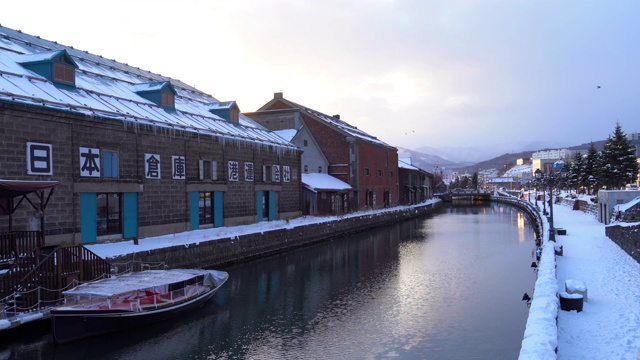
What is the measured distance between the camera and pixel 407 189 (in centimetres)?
7769

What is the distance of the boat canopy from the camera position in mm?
14335

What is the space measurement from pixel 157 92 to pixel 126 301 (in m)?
16.9

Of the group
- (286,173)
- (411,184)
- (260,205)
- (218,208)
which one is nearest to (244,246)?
(218,208)

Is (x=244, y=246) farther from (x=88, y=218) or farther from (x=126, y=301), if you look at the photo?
(x=126, y=301)

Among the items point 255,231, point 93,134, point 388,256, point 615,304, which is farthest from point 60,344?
point 388,256

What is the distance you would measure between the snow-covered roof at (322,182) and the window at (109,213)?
2105 centimetres

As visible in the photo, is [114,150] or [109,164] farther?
[114,150]

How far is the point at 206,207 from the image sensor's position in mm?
30000

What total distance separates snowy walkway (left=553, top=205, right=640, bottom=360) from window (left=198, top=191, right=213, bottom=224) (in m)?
19.0

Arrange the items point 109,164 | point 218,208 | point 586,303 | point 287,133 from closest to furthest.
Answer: point 586,303, point 109,164, point 218,208, point 287,133

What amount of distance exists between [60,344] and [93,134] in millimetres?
11311

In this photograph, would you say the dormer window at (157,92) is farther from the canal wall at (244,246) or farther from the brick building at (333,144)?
the brick building at (333,144)

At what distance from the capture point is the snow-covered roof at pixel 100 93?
802 inches

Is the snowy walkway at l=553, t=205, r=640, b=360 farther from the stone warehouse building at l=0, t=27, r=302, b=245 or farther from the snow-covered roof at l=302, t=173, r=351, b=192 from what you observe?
the snow-covered roof at l=302, t=173, r=351, b=192
